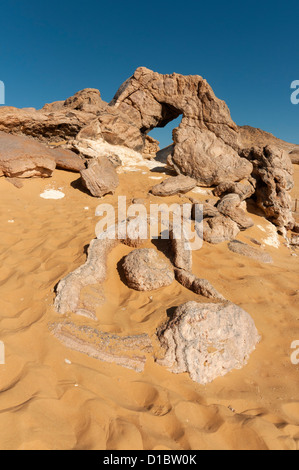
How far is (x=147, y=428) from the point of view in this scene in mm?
1511

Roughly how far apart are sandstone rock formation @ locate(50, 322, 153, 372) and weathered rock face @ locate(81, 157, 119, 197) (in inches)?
179

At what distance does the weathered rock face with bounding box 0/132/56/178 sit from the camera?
6091mm

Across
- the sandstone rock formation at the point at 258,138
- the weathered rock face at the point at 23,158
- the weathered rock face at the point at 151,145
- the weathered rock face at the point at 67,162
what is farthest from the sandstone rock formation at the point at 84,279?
the sandstone rock formation at the point at 258,138

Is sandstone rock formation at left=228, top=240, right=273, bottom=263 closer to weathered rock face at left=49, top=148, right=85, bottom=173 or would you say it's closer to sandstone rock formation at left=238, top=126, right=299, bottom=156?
weathered rock face at left=49, top=148, right=85, bottom=173

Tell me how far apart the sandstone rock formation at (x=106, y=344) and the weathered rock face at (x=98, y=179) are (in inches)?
179

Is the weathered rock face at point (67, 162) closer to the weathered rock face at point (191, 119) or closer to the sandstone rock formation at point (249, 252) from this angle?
the weathered rock face at point (191, 119)

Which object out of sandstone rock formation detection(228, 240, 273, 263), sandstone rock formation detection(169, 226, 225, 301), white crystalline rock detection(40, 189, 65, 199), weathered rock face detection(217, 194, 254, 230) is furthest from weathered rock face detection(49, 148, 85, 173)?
sandstone rock formation detection(228, 240, 273, 263)

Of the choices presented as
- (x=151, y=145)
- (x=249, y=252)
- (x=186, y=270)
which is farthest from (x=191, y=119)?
(x=186, y=270)

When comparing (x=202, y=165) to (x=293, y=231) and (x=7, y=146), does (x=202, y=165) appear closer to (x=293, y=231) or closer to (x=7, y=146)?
(x=293, y=231)

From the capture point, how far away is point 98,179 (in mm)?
6312

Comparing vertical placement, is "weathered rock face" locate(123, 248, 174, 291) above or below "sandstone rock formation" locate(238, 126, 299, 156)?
below

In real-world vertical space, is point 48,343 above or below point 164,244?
below

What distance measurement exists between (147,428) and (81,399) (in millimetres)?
461
